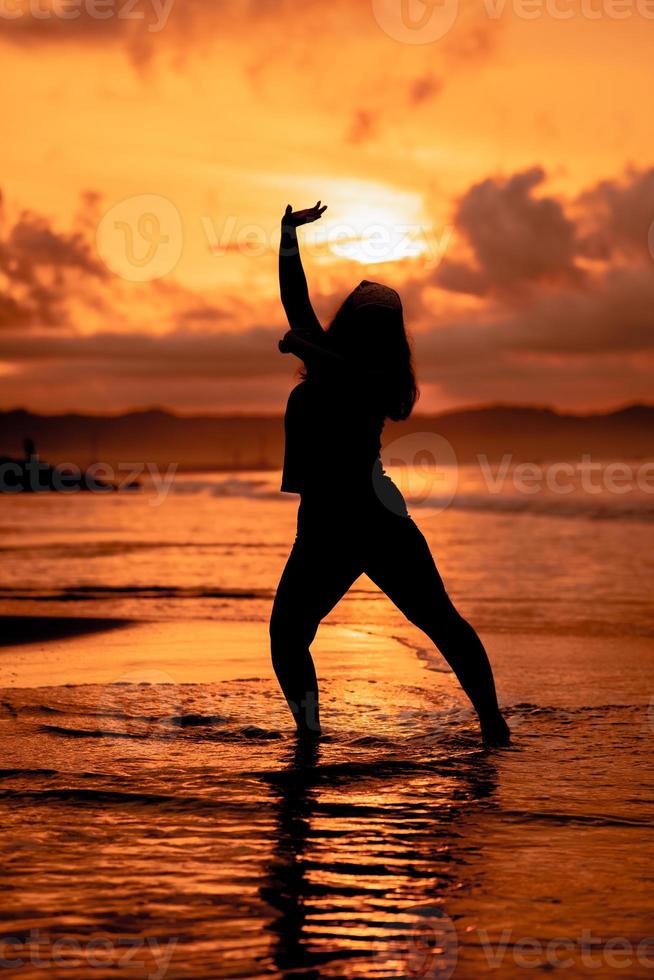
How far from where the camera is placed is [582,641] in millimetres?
9195

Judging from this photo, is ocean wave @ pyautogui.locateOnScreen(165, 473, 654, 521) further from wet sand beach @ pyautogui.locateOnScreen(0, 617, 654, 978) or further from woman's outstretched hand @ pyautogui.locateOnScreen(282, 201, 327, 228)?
woman's outstretched hand @ pyautogui.locateOnScreen(282, 201, 327, 228)

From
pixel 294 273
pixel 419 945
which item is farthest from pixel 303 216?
pixel 419 945

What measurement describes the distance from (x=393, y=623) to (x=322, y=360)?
595 centimetres

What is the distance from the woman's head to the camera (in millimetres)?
5277

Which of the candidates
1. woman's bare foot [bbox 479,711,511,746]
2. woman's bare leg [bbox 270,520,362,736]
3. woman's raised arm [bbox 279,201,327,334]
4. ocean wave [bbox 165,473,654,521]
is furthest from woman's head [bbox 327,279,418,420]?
ocean wave [bbox 165,473,654,521]

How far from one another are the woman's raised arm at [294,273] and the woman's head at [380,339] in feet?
0.48

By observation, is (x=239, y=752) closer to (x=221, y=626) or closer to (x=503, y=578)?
(x=221, y=626)

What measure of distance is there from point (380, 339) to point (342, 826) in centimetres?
204

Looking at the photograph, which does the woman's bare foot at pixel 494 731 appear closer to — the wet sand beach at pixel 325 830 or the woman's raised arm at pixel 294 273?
the wet sand beach at pixel 325 830

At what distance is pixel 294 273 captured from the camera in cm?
522

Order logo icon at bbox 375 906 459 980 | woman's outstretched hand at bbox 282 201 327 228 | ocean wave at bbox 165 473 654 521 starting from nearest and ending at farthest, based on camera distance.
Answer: logo icon at bbox 375 906 459 980, woman's outstretched hand at bbox 282 201 327 228, ocean wave at bbox 165 473 654 521

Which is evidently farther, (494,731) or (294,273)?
(494,731)

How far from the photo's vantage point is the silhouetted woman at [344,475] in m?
5.25

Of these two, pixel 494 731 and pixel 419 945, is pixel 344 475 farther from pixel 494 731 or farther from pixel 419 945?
pixel 419 945
